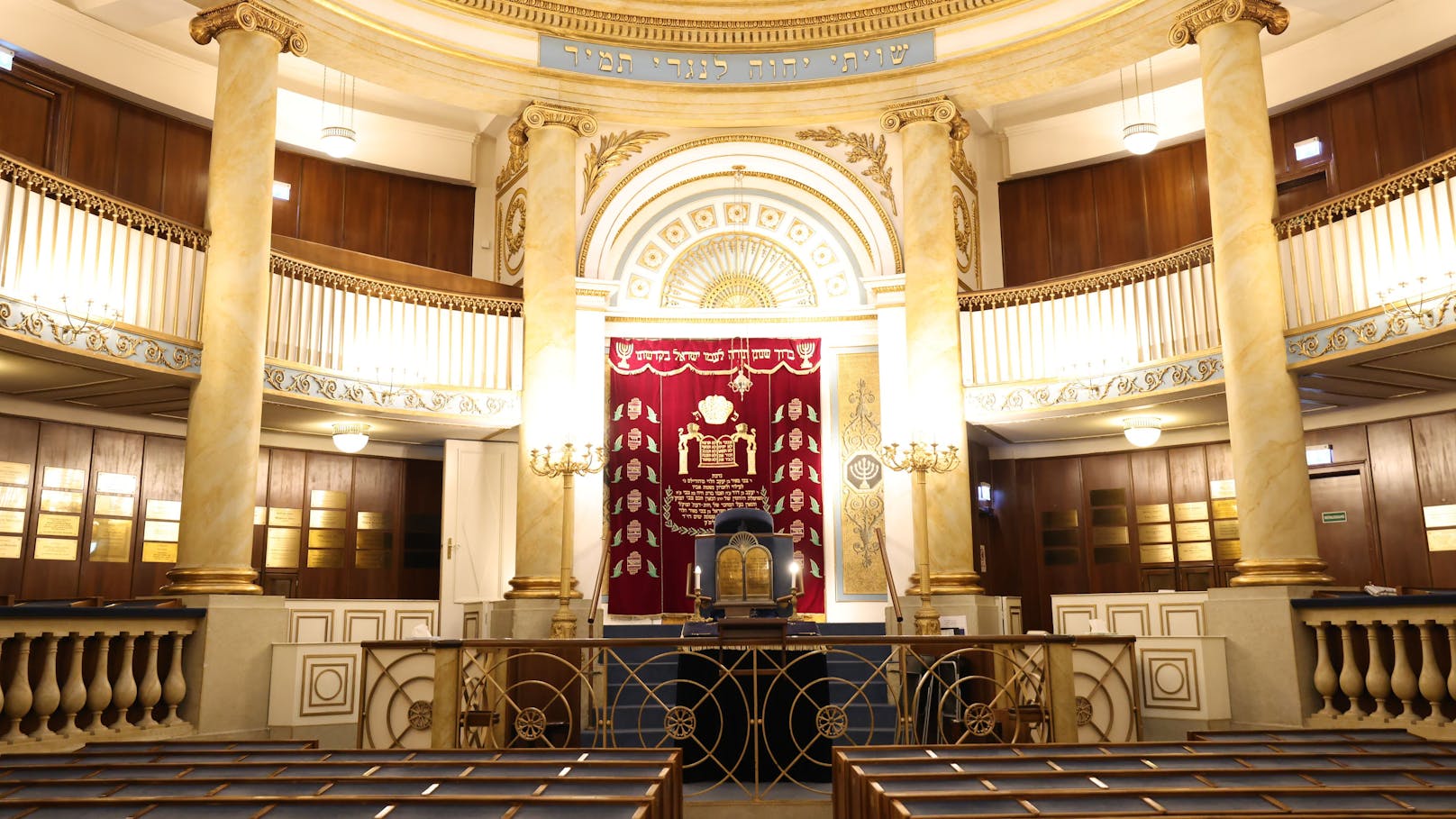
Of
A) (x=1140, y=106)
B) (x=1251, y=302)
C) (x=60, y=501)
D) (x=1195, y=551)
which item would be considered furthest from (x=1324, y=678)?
(x=60, y=501)

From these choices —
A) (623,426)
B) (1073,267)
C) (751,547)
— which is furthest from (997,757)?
(1073,267)

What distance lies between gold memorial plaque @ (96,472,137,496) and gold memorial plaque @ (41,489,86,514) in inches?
9.4

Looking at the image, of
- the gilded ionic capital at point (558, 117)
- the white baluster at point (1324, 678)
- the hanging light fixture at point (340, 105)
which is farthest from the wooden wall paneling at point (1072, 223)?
the hanging light fixture at point (340, 105)

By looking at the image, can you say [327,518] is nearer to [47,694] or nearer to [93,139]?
[93,139]

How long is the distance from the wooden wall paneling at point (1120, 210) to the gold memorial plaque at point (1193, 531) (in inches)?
136

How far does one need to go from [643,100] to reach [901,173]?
3.21m

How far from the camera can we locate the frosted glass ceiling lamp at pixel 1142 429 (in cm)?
1252

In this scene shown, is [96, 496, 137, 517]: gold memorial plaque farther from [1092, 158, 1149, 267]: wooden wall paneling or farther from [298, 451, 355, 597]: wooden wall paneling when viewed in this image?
[1092, 158, 1149, 267]: wooden wall paneling

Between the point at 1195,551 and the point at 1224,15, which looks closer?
the point at 1224,15

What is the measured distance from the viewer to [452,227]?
1496cm

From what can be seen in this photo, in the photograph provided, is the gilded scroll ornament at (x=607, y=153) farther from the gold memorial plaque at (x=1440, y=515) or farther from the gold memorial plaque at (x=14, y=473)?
the gold memorial plaque at (x=1440, y=515)

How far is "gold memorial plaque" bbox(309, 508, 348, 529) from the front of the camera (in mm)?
13633

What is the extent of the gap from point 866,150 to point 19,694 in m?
10.1

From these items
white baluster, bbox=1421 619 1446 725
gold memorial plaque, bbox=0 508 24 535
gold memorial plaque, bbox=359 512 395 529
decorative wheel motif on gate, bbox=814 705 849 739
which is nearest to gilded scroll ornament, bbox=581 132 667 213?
gold memorial plaque, bbox=359 512 395 529
